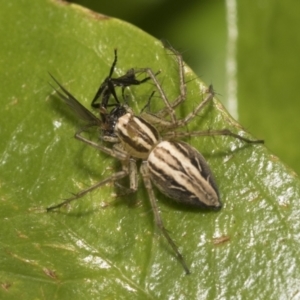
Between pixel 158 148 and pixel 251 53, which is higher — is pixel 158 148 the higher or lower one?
A: the lower one

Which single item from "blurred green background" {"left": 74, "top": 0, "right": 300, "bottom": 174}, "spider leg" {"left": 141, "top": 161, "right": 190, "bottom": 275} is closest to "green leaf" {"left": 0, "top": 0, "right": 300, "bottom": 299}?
"spider leg" {"left": 141, "top": 161, "right": 190, "bottom": 275}

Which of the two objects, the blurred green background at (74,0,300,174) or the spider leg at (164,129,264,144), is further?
the blurred green background at (74,0,300,174)

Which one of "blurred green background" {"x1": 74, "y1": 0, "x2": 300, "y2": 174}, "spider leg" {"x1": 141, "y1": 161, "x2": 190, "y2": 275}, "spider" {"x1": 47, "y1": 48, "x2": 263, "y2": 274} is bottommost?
"spider leg" {"x1": 141, "y1": 161, "x2": 190, "y2": 275}

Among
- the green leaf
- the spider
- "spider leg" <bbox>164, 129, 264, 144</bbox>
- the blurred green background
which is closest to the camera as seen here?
the green leaf

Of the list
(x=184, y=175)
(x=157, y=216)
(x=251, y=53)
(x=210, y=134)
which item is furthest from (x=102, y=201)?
(x=251, y=53)

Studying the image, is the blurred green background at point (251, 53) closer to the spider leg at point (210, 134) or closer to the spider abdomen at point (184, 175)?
the spider leg at point (210, 134)

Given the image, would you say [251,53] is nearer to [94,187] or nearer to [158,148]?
[158,148]

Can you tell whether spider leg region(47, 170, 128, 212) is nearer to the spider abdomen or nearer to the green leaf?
the green leaf

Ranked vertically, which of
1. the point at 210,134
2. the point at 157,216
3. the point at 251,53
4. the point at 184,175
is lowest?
the point at 157,216
